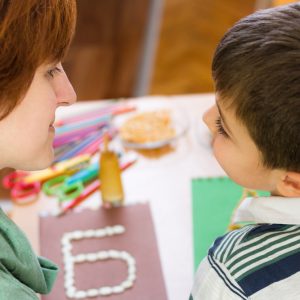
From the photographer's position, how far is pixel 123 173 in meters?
1.16

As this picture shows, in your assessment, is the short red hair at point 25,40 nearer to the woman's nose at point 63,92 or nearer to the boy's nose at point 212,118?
the woman's nose at point 63,92

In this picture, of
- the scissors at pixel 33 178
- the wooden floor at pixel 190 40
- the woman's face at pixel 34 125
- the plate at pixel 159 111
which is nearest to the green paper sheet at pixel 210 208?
the plate at pixel 159 111

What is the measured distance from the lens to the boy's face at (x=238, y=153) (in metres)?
0.74

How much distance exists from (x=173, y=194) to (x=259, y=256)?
1.28 feet

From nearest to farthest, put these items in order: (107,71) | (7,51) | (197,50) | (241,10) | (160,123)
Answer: (7,51) → (160,123) → (107,71) → (197,50) → (241,10)

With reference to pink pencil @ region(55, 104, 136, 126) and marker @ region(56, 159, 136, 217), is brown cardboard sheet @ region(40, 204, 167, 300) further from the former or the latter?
pink pencil @ region(55, 104, 136, 126)

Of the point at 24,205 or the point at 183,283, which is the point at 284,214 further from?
the point at 24,205

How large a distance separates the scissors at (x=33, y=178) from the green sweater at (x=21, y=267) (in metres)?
0.26

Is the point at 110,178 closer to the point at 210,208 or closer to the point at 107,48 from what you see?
the point at 210,208

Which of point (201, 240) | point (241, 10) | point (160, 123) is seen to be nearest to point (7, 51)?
point (201, 240)

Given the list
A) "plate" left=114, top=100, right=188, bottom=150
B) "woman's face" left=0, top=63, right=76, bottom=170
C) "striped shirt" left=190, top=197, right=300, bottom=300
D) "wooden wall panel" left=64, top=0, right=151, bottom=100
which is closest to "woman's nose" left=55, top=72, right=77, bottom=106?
"woman's face" left=0, top=63, right=76, bottom=170

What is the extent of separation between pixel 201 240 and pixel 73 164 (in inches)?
12.5

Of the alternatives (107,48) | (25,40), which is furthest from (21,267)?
(107,48)

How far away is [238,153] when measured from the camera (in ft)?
2.48
